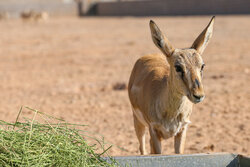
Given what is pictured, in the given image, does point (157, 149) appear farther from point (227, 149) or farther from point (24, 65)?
point (24, 65)

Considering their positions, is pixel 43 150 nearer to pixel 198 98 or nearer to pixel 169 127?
pixel 198 98

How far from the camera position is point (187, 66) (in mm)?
3994

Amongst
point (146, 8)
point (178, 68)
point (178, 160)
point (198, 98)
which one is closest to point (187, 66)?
point (178, 68)

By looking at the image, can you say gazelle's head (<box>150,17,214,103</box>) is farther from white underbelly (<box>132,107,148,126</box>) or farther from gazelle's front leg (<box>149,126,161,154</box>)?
white underbelly (<box>132,107,148,126</box>)

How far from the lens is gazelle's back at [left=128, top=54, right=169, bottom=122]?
4598 mm

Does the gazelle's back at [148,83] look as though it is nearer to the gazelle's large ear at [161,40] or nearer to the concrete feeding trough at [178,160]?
the gazelle's large ear at [161,40]

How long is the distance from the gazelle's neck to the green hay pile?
1267 mm

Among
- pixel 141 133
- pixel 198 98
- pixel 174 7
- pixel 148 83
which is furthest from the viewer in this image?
pixel 174 7

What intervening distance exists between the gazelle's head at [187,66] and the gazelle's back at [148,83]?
381 millimetres

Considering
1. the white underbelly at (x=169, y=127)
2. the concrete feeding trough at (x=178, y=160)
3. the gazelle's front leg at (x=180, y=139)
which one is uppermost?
the concrete feeding trough at (x=178, y=160)

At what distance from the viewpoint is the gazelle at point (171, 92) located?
13.0 feet

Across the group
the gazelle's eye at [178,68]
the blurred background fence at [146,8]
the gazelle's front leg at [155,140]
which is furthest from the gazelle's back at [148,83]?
the blurred background fence at [146,8]

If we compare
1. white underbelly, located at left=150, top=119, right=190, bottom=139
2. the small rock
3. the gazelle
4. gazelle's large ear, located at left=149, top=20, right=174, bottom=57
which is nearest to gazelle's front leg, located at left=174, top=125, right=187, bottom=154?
the gazelle

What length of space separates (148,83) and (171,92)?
535mm
